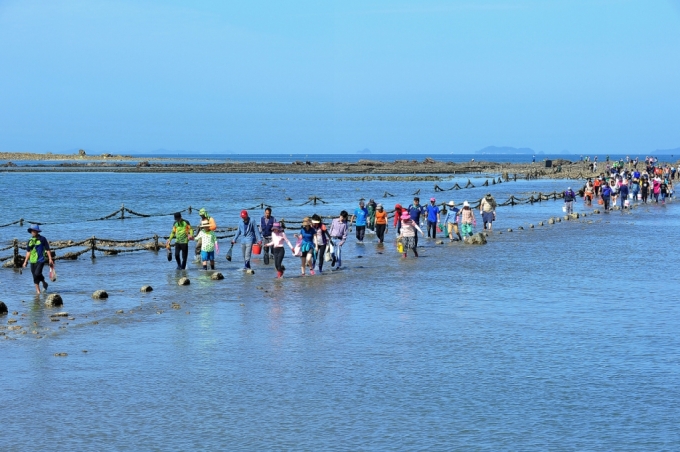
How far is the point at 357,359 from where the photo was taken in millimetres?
13734

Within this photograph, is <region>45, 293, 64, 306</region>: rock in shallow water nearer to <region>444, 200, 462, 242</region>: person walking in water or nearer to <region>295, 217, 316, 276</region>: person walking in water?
<region>295, 217, 316, 276</region>: person walking in water

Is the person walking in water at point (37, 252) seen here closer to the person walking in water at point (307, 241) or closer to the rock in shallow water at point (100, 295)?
the rock in shallow water at point (100, 295)

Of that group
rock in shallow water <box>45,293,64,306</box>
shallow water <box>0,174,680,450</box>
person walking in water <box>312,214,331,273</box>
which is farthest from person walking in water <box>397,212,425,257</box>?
rock in shallow water <box>45,293,64,306</box>

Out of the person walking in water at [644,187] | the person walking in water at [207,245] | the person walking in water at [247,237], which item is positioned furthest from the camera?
the person walking in water at [644,187]

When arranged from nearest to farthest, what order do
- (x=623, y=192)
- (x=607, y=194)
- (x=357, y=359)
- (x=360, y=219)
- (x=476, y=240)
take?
(x=357, y=359) < (x=476, y=240) < (x=360, y=219) < (x=607, y=194) < (x=623, y=192)

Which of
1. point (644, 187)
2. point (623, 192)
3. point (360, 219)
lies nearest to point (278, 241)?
point (360, 219)

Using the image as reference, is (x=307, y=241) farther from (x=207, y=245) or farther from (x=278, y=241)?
(x=207, y=245)

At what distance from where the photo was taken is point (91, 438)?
10.0 m

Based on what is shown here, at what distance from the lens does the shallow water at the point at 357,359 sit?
10266mm

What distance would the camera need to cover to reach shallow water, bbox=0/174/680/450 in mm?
10266

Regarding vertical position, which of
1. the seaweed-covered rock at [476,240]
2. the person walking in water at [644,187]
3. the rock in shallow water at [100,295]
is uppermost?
the person walking in water at [644,187]

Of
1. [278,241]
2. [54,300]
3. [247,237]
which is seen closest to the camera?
[54,300]

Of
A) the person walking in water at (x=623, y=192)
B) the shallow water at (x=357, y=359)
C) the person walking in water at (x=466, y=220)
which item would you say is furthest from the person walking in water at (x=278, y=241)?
the person walking in water at (x=623, y=192)

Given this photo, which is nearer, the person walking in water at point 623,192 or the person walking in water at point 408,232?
the person walking in water at point 408,232
